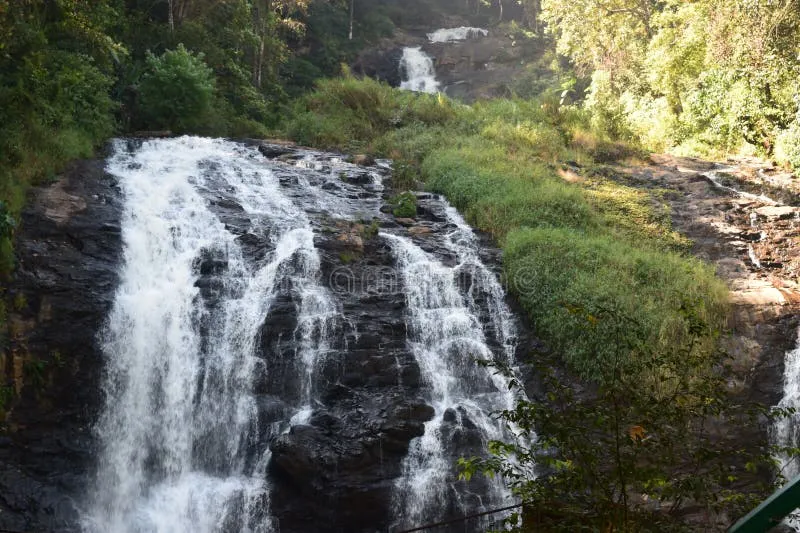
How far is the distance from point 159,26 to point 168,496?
19.2m

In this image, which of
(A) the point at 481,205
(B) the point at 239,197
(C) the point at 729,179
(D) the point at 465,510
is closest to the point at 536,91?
(C) the point at 729,179

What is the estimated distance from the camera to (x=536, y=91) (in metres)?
38.0

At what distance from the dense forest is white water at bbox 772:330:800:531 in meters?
0.42

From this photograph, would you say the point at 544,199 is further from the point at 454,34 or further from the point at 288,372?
the point at 454,34

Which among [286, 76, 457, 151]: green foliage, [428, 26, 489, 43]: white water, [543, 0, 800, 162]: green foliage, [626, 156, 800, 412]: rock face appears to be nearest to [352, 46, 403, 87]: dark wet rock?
[428, 26, 489, 43]: white water

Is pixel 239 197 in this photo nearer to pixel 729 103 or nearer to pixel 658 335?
pixel 658 335

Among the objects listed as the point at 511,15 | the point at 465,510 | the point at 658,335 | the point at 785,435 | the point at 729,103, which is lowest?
the point at 465,510

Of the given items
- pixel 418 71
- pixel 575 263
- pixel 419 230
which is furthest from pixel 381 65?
pixel 575 263

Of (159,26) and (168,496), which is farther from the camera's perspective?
(159,26)

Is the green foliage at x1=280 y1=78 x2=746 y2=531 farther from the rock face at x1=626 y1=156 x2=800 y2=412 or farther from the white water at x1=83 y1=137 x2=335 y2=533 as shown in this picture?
the white water at x1=83 y1=137 x2=335 y2=533

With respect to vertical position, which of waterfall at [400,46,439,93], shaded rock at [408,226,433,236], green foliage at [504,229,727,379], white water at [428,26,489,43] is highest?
white water at [428,26,489,43]

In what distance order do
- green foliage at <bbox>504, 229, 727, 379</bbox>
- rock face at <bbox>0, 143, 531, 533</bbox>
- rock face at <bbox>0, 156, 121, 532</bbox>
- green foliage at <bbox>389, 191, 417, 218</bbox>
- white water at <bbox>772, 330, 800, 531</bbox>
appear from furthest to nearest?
1. green foliage at <bbox>389, 191, 417, 218</bbox>
2. green foliage at <bbox>504, 229, 727, 379</bbox>
3. white water at <bbox>772, 330, 800, 531</bbox>
4. rock face at <bbox>0, 143, 531, 533</bbox>
5. rock face at <bbox>0, 156, 121, 532</bbox>

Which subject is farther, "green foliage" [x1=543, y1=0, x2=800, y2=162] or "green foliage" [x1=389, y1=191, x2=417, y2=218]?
"green foliage" [x1=543, y1=0, x2=800, y2=162]

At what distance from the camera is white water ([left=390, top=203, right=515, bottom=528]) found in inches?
443
